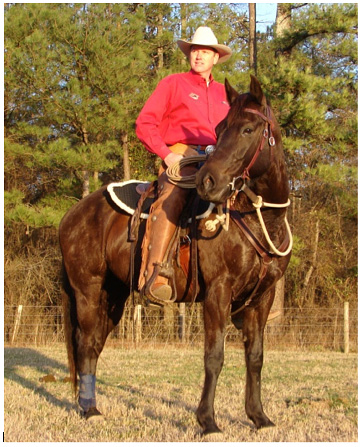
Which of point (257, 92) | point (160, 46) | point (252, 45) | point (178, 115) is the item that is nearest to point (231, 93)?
point (257, 92)

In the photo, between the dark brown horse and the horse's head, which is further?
the dark brown horse

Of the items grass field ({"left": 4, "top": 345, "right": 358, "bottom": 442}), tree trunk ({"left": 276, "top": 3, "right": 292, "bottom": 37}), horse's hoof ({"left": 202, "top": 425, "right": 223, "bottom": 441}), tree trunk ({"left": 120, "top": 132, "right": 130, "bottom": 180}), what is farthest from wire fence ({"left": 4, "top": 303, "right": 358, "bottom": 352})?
horse's hoof ({"left": 202, "top": 425, "right": 223, "bottom": 441})

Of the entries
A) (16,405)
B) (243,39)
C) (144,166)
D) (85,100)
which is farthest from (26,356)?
(243,39)

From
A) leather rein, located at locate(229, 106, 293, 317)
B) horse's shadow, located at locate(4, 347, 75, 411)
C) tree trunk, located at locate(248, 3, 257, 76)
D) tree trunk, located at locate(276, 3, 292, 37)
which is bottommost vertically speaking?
horse's shadow, located at locate(4, 347, 75, 411)

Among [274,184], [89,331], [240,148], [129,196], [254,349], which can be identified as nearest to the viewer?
[240,148]

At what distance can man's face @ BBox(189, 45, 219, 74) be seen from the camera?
580 cm

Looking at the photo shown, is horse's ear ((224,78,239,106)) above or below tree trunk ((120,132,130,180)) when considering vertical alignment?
below

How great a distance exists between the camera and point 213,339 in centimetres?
496

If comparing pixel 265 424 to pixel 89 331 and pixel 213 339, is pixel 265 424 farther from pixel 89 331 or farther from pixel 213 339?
pixel 89 331

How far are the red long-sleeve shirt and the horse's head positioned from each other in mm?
710

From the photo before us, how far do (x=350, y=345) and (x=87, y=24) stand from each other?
39.8ft

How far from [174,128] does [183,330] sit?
12565 millimetres

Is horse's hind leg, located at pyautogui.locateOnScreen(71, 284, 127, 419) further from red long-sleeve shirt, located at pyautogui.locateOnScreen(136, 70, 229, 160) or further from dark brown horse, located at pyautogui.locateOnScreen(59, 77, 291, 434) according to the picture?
red long-sleeve shirt, located at pyautogui.locateOnScreen(136, 70, 229, 160)

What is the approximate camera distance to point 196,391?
7.58 m
